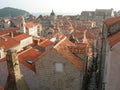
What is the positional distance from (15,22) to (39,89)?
8927cm

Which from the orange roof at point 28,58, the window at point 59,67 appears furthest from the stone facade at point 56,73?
the orange roof at point 28,58

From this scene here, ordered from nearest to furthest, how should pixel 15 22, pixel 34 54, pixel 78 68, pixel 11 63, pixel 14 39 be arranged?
pixel 11 63
pixel 78 68
pixel 34 54
pixel 14 39
pixel 15 22

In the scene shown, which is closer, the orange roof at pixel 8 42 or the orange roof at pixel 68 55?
the orange roof at pixel 68 55

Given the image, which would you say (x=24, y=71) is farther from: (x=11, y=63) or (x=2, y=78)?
(x=11, y=63)

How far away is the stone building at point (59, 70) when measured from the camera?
24297 millimetres

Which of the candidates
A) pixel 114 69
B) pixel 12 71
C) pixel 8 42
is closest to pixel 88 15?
pixel 8 42

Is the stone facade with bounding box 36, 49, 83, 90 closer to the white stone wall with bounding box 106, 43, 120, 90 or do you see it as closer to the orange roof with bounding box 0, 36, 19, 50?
the white stone wall with bounding box 106, 43, 120, 90

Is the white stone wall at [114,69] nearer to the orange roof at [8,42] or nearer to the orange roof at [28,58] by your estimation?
the orange roof at [28,58]

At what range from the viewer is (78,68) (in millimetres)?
24172

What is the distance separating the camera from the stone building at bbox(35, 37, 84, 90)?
24.3 meters

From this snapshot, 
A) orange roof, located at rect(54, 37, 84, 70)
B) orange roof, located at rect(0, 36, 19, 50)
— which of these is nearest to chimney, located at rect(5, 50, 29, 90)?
orange roof, located at rect(54, 37, 84, 70)

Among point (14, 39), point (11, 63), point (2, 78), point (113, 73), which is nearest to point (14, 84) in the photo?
point (11, 63)

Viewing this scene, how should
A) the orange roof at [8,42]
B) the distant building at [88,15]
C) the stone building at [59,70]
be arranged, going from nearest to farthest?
the stone building at [59,70] → the orange roof at [8,42] → the distant building at [88,15]

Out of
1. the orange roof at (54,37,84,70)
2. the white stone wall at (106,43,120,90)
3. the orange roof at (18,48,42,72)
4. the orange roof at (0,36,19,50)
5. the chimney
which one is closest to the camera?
the chimney
